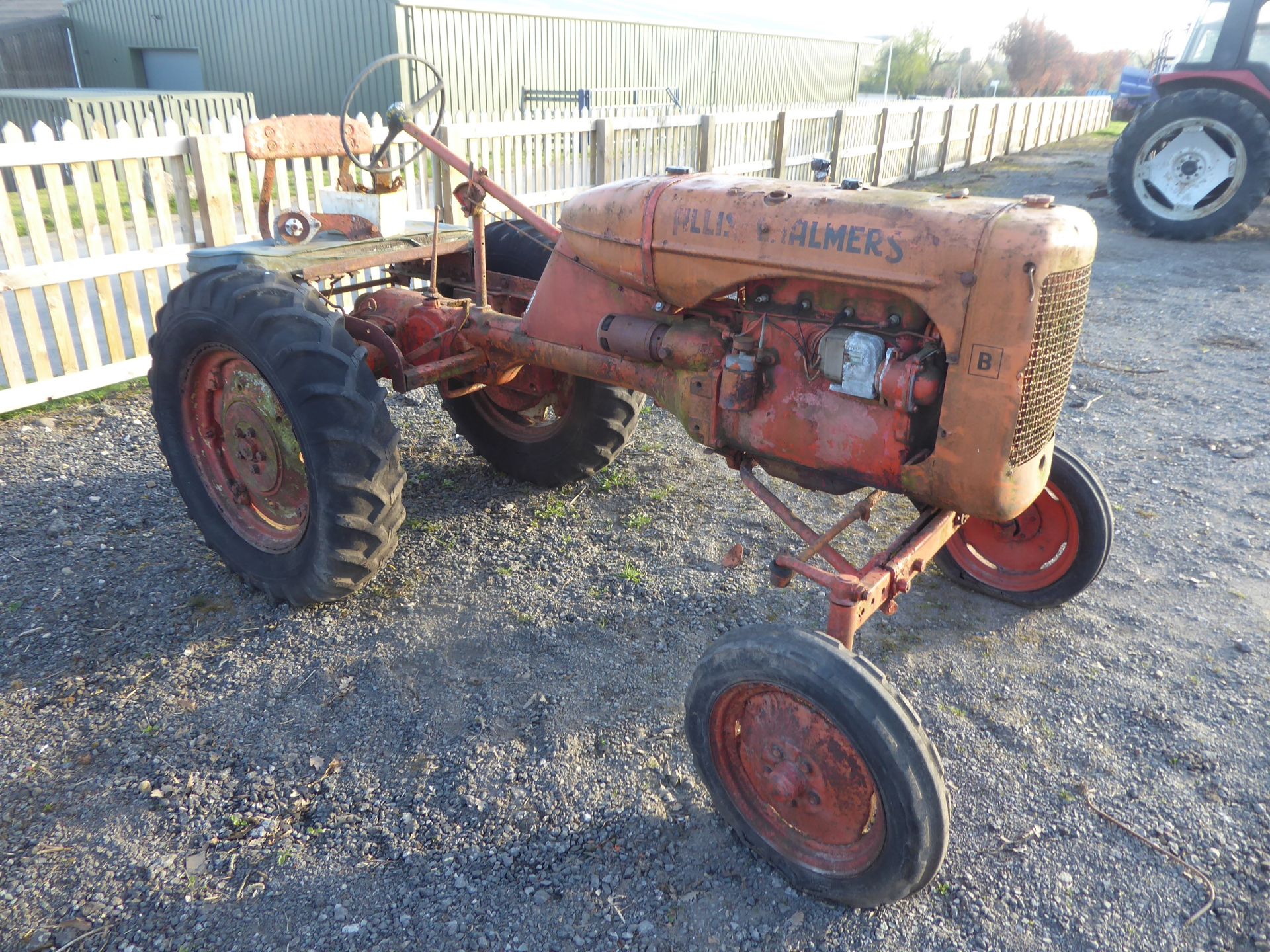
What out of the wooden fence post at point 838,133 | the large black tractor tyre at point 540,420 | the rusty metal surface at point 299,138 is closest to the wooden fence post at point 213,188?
the rusty metal surface at point 299,138

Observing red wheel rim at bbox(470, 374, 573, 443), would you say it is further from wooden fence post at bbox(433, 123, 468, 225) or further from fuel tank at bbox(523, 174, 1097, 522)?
wooden fence post at bbox(433, 123, 468, 225)

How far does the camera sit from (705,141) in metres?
9.85

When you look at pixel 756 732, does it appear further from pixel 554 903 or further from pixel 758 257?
pixel 758 257

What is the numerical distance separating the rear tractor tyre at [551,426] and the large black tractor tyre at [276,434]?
983mm

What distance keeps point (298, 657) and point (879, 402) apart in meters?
2.01

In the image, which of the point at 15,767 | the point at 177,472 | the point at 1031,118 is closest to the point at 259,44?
the point at 1031,118

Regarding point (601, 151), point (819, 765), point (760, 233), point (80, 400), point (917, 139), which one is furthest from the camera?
point (917, 139)

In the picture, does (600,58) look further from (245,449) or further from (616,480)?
(245,449)

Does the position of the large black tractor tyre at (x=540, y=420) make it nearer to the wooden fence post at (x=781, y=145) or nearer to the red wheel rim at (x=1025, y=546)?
the red wheel rim at (x=1025, y=546)

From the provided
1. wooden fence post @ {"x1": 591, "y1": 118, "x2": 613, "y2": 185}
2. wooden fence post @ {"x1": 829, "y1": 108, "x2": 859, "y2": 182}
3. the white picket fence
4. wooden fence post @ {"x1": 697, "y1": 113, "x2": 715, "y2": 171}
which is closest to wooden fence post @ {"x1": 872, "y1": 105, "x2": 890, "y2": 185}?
the white picket fence

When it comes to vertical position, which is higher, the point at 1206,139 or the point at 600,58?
the point at 600,58

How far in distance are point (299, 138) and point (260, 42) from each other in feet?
57.0

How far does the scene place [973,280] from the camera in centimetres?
213

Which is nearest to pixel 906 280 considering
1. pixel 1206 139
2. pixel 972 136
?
pixel 1206 139
